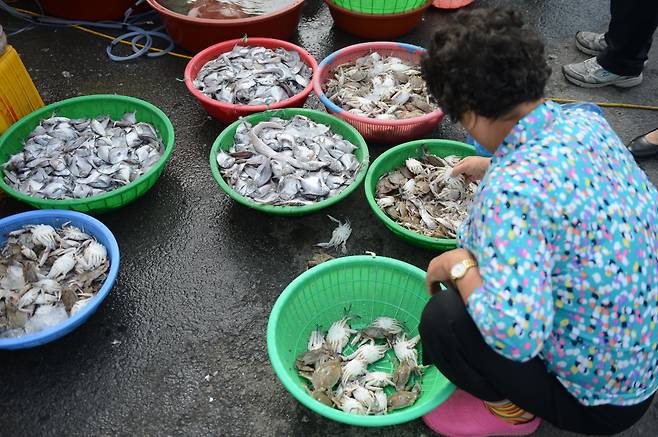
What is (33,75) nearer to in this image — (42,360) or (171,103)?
(171,103)

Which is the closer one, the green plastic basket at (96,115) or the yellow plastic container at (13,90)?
the green plastic basket at (96,115)

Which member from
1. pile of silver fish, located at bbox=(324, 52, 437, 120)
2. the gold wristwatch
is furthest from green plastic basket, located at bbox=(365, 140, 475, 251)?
the gold wristwatch

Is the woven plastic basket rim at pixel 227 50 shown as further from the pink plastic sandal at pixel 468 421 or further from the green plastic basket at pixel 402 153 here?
the pink plastic sandal at pixel 468 421

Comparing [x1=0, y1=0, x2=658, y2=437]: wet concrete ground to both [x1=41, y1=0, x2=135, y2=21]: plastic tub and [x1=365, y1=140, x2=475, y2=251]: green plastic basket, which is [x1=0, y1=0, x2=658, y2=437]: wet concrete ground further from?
[x1=41, y1=0, x2=135, y2=21]: plastic tub

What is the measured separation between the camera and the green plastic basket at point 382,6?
3.45 m

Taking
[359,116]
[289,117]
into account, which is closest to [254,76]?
[289,117]

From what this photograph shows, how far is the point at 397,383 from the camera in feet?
5.97

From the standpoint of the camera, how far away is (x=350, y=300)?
2.04 m

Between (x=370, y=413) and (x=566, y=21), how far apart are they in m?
3.64

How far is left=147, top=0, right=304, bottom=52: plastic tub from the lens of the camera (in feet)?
10.7

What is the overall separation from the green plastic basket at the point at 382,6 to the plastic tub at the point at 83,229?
2.29m

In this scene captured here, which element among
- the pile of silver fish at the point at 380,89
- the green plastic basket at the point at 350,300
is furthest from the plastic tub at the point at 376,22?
the green plastic basket at the point at 350,300

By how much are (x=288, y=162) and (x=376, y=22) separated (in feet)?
5.28

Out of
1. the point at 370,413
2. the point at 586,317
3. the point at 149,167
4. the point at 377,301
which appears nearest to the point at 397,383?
the point at 370,413
